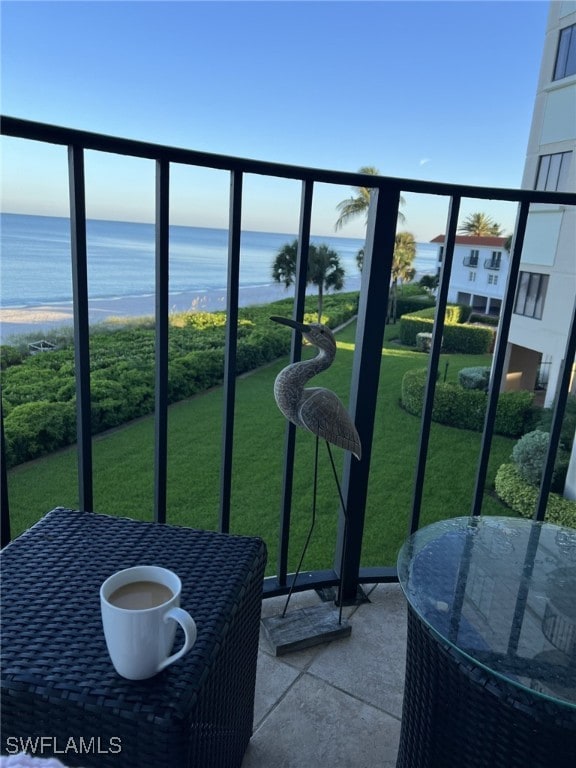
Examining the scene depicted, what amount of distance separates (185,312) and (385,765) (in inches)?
656

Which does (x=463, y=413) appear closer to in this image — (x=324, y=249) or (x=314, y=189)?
(x=324, y=249)

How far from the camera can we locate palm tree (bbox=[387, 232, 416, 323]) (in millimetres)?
24609

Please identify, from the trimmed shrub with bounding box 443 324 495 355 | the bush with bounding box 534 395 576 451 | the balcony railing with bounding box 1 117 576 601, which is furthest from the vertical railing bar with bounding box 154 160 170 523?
the trimmed shrub with bounding box 443 324 495 355

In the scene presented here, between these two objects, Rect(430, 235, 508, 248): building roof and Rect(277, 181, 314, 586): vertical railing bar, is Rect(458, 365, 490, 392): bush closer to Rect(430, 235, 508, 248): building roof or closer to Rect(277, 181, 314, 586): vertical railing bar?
Rect(277, 181, 314, 586): vertical railing bar

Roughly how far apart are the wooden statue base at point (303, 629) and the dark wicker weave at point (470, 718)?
441 millimetres

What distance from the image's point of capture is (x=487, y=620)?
0.80m

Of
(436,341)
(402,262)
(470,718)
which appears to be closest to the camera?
(470,718)

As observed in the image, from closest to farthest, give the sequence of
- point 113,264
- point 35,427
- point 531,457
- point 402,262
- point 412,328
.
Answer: point 531,457 → point 35,427 → point 412,328 → point 113,264 → point 402,262

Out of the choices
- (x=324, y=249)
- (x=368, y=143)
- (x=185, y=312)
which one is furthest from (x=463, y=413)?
(x=368, y=143)

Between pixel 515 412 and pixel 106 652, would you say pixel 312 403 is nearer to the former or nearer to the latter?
pixel 106 652

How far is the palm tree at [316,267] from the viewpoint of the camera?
12.9m

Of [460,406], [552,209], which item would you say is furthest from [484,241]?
[460,406]

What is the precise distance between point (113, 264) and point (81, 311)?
24.7 meters

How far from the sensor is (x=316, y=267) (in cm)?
1438
